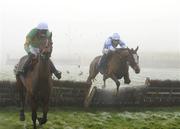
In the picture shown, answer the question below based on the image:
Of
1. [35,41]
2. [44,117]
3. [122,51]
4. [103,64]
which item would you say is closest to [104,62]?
[103,64]

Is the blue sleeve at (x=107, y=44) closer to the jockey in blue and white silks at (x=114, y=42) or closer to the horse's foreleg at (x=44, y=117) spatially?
the jockey in blue and white silks at (x=114, y=42)

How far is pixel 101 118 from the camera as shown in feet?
48.9

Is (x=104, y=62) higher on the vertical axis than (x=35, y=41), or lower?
lower

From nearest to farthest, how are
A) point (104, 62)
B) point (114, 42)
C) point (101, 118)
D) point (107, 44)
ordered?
point (101, 118)
point (107, 44)
point (114, 42)
point (104, 62)

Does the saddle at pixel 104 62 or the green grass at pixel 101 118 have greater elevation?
the saddle at pixel 104 62

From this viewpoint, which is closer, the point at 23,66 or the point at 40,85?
the point at 40,85

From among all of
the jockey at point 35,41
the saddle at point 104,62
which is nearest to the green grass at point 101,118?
the jockey at point 35,41

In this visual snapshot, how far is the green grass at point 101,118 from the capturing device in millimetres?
13242

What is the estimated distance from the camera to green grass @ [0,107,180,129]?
1324cm

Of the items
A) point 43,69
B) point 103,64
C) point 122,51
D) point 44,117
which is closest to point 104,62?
point 103,64

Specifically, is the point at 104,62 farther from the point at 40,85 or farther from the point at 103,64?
the point at 40,85

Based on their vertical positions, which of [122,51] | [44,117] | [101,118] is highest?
[122,51]

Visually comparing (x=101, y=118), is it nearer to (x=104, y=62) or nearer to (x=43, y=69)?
(x=43, y=69)

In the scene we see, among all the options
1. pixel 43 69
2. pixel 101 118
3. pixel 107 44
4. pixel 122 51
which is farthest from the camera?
pixel 107 44
